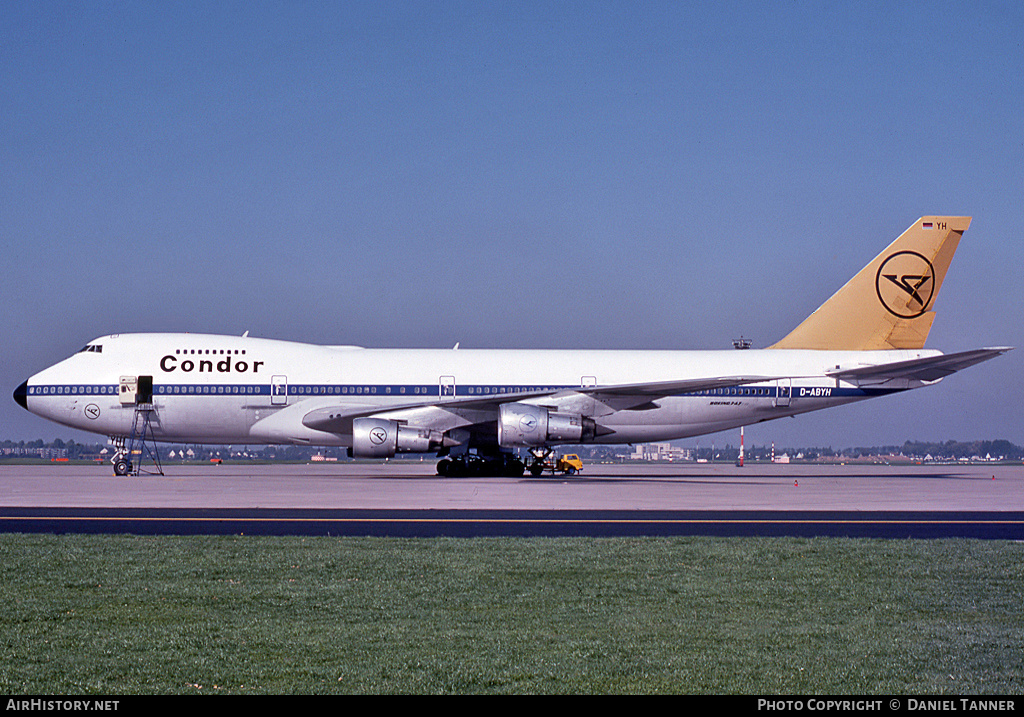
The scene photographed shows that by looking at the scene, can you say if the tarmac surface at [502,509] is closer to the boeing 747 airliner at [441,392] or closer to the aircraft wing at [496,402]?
the aircraft wing at [496,402]

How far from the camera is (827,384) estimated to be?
1432 inches

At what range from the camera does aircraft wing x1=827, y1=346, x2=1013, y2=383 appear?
32.6 meters

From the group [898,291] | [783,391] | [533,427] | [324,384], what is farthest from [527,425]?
[898,291]

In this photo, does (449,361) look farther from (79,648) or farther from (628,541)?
(79,648)

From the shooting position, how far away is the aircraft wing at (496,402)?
106 feet

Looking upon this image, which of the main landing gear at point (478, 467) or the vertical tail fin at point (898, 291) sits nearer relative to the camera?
the main landing gear at point (478, 467)

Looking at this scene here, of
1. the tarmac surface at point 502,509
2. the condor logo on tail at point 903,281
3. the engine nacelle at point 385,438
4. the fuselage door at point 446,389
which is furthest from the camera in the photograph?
the condor logo on tail at point 903,281

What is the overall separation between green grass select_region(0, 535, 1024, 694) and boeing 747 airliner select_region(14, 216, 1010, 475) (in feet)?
65.4

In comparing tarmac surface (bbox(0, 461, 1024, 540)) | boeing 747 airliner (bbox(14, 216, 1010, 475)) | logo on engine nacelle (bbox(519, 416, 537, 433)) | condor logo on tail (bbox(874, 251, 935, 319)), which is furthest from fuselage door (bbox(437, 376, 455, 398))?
condor logo on tail (bbox(874, 251, 935, 319))

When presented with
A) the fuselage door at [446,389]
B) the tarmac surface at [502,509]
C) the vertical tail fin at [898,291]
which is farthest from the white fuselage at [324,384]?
the tarmac surface at [502,509]

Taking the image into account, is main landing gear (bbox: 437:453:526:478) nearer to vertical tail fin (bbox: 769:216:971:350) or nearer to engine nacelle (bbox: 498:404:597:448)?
engine nacelle (bbox: 498:404:597:448)

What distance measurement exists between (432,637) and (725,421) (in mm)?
30812

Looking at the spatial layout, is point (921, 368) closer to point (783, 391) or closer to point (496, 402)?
point (783, 391)

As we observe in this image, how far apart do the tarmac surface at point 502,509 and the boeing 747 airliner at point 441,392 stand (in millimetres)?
4532
